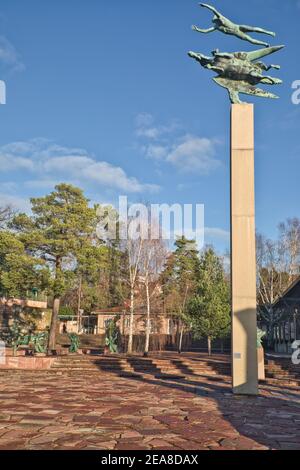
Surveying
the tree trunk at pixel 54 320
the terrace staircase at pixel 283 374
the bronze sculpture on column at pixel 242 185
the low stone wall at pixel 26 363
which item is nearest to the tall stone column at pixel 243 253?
the bronze sculpture on column at pixel 242 185

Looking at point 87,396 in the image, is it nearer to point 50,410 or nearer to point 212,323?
point 50,410

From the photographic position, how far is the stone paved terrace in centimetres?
598

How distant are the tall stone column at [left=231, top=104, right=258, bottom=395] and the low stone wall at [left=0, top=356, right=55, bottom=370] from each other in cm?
917

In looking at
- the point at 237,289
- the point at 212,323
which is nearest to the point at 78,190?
the point at 212,323

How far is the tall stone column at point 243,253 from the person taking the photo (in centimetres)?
1141

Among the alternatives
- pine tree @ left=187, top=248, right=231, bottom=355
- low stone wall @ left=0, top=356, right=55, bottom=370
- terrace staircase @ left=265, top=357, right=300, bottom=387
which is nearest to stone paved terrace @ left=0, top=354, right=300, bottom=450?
terrace staircase @ left=265, top=357, right=300, bottom=387

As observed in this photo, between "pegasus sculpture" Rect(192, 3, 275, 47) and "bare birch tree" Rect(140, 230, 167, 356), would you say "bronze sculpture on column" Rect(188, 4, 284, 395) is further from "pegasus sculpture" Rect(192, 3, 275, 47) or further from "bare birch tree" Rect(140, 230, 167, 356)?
"bare birch tree" Rect(140, 230, 167, 356)

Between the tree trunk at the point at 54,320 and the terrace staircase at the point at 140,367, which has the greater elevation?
the tree trunk at the point at 54,320

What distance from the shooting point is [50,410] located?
8500mm

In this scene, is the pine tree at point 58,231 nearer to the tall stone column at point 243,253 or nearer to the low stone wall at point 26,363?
the low stone wall at point 26,363

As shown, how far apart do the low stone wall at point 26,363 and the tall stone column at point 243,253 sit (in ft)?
30.1

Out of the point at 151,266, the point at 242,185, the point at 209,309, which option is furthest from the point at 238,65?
the point at 151,266
